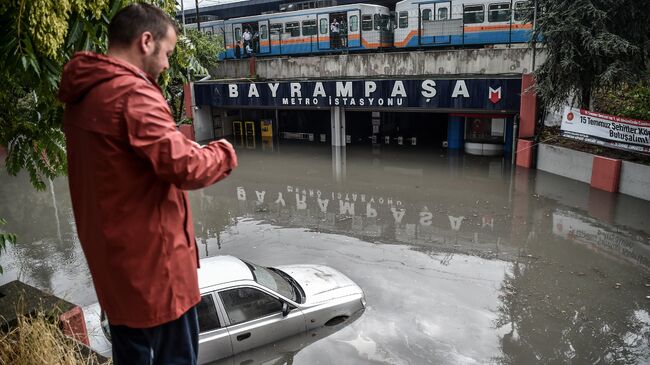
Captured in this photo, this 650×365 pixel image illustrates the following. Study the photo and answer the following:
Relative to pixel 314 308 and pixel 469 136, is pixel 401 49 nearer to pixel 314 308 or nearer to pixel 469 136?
pixel 469 136

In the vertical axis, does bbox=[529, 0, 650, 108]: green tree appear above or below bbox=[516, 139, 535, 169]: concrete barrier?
above

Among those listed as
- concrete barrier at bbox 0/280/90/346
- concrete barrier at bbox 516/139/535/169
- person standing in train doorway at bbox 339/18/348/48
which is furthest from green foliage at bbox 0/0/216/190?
person standing in train doorway at bbox 339/18/348/48

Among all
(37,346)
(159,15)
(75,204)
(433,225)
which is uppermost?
(159,15)

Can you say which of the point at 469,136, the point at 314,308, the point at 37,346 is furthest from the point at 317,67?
the point at 37,346

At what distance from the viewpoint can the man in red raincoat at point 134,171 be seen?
1711 millimetres

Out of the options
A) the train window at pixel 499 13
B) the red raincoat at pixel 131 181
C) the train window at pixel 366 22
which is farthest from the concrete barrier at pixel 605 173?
the red raincoat at pixel 131 181

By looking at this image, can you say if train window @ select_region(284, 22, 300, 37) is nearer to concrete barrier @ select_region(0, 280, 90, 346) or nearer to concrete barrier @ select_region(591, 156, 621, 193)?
concrete barrier @ select_region(591, 156, 621, 193)

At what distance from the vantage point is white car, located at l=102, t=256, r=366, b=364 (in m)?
6.44

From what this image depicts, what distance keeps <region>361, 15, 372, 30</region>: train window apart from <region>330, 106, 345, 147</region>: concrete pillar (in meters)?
5.92

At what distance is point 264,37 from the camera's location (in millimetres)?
30484

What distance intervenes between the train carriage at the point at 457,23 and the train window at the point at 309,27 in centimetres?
487

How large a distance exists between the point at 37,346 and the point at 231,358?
12.1ft

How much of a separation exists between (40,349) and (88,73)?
7.27 feet

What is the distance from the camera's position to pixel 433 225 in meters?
12.7
